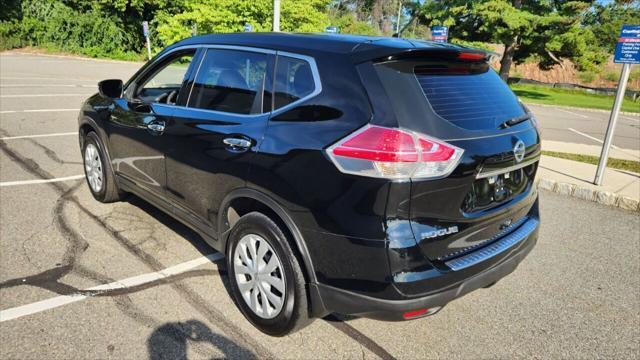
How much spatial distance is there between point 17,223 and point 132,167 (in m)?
1.29

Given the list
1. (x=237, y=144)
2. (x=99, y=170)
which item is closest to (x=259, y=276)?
(x=237, y=144)

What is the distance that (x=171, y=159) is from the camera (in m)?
3.41

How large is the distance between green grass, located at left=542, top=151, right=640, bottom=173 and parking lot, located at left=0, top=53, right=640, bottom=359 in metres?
3.52

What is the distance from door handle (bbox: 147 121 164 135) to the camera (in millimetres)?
3500

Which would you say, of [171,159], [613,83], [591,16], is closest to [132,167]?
[171,159]

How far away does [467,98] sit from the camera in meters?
2.56

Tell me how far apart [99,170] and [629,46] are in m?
6.94

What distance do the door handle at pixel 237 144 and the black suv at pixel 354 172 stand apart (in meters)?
0.01

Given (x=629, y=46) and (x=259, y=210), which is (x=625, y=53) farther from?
(x=259, y=210)

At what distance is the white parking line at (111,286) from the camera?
2.90 meters

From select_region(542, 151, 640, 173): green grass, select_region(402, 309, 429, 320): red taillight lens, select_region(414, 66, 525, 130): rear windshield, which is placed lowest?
select_region(542, 151, 640, 173): green grass

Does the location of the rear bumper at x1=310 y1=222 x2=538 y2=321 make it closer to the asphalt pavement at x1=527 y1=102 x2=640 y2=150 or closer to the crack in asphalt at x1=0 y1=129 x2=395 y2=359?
Result: the crack in asphalt at x1=0 y1=129 x2=395 y2=359

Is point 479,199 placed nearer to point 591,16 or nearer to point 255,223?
point 255,223

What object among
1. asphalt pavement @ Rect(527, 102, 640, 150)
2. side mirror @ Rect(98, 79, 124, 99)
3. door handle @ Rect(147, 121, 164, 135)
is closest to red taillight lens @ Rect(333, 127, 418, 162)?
door handle @ Rect(147, 121, 164, 135)
